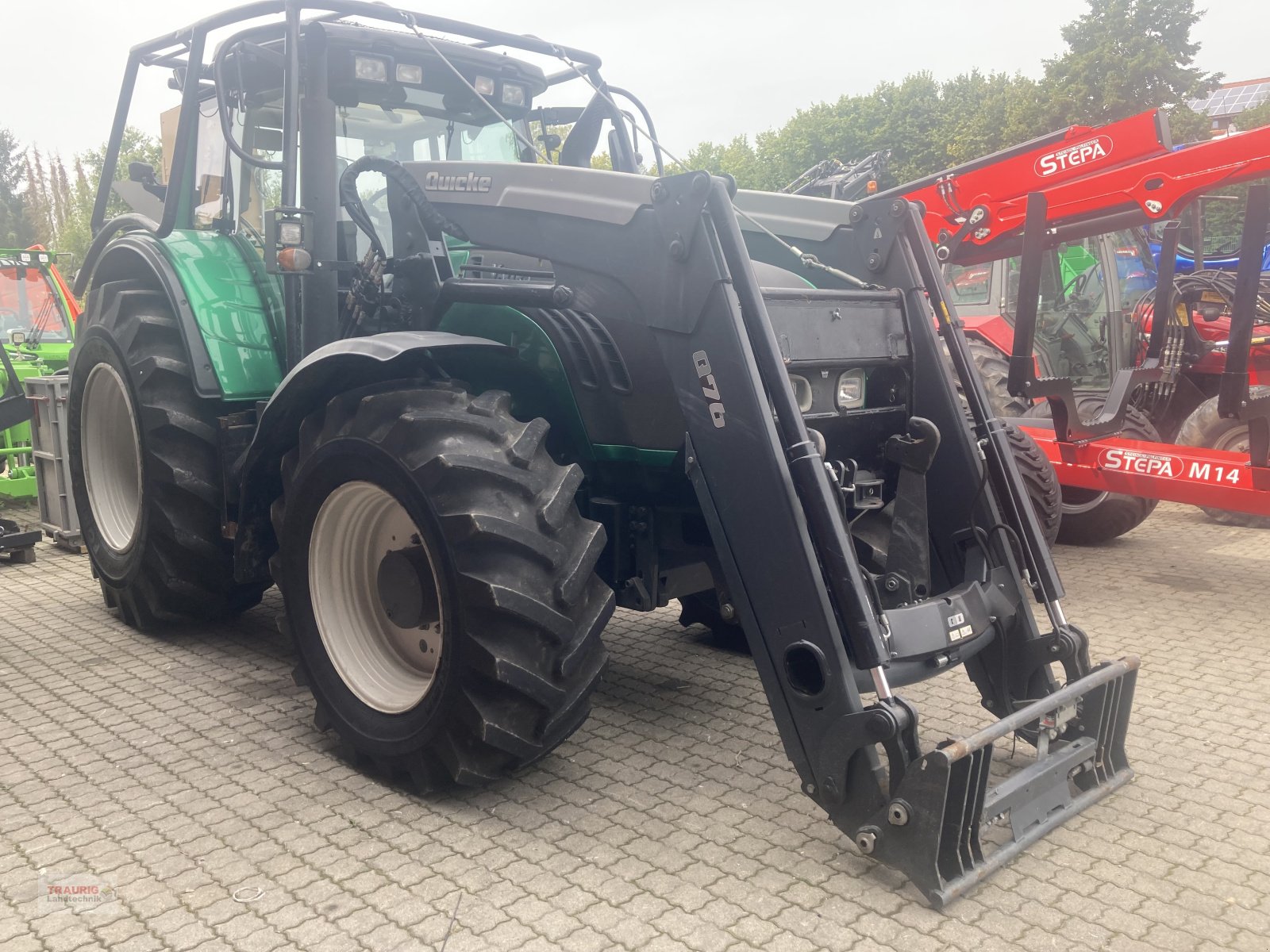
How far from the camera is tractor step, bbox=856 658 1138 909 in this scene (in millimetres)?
2633

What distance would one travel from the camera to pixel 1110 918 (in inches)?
104

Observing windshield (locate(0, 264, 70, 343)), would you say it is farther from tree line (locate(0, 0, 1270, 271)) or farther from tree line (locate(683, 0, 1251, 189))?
tree line (locate(683, 0, 1251, 189))

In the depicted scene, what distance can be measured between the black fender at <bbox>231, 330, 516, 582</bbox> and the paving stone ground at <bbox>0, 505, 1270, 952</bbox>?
0.64m

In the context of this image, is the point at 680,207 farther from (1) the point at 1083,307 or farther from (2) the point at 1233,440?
(1) the point at 1083,307

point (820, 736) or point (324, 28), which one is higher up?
point (324, 28)

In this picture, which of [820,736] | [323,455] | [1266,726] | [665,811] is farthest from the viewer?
[1266,726]

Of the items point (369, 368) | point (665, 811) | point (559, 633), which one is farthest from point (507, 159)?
point (665, 811)

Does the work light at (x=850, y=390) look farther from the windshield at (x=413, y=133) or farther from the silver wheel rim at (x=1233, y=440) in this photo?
the silver wheel rim at (x=1233, y=440)

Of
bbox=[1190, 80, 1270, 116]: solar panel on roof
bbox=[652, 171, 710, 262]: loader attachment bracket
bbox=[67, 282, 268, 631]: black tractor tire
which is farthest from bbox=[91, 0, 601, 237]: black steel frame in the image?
bbox=[1190, 80, 1270, 116]: solar panel on roof

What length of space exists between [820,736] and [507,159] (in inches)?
125

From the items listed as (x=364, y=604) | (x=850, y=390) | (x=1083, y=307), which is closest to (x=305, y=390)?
(x=364, y=604)

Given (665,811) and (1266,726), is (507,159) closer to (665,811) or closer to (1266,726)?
(665,811)

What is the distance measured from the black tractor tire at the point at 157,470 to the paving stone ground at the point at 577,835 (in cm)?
37

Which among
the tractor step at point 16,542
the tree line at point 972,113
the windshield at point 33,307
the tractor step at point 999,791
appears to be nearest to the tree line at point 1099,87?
the tree line at point 972,113
